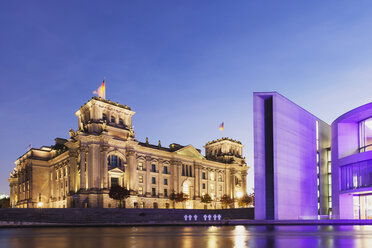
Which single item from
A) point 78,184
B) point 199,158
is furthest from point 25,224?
point 199,158

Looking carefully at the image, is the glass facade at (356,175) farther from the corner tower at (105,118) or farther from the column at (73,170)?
the column at (73,170)

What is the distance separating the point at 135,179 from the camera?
286ft

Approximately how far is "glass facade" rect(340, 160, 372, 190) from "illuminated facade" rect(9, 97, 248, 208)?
49311 millimetres

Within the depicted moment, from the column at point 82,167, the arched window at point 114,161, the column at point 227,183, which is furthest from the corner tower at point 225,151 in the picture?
the column at point 82,167

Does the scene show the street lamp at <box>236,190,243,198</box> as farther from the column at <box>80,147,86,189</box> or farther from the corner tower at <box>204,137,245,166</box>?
the column at <box>80,147,86,189</box>

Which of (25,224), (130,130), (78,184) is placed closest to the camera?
(25,224)

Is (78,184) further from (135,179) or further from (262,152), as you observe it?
(262,152)

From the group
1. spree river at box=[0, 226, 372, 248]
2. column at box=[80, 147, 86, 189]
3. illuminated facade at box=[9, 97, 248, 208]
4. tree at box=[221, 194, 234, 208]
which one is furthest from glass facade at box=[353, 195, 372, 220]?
column at box=[80, 147, 86, 189]

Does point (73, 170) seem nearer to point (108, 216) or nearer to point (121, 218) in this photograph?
point (108, 216)

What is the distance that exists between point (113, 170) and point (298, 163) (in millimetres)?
43611

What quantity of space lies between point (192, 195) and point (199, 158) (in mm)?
11786

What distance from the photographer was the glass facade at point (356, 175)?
1911 inches

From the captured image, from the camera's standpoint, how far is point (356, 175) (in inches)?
1988

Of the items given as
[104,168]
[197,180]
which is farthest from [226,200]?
[104,168]
